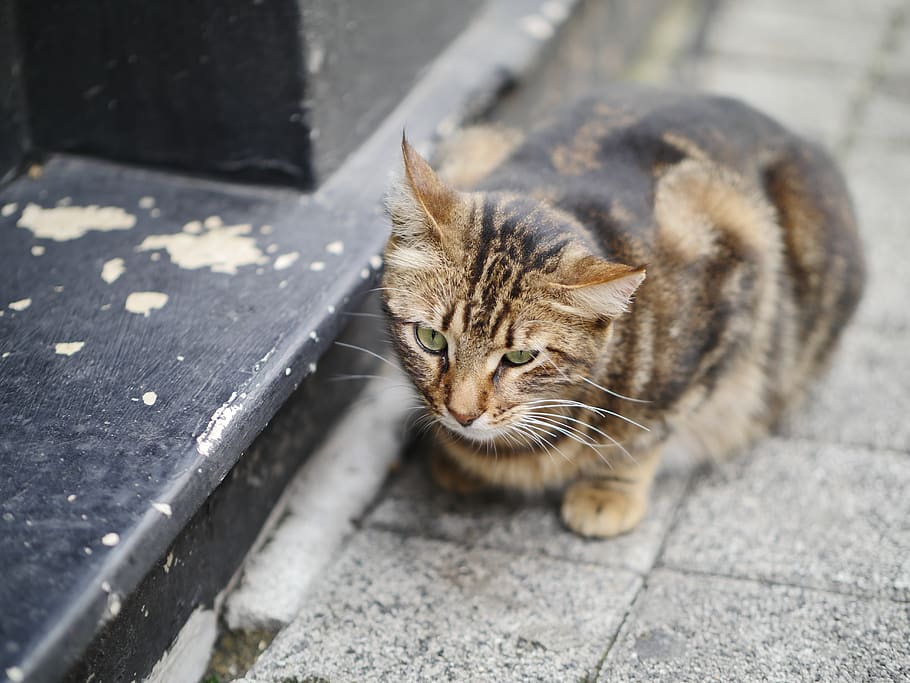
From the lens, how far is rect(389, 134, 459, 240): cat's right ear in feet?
4.94

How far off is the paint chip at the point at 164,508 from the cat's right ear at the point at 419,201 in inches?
22.6

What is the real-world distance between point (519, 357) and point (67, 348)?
76 cm

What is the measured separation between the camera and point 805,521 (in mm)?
1855

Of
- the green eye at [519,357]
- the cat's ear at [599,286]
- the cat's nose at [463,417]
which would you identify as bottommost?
the cat's nose at [463,417]

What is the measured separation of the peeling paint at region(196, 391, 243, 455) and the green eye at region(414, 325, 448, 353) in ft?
1.02

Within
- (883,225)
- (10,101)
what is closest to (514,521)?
(10,101)

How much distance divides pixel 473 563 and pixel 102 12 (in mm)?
1331

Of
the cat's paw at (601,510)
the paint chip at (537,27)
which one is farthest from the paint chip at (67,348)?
the paint chip at (537,27)

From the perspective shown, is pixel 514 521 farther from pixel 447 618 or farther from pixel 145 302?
pixel 145 302

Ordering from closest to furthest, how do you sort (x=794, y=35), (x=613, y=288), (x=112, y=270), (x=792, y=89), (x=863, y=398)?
1. (x=613, y=288)
2. (x=112, y=270)
3. (x=863, y=398)
4. (x=792, y=89)
5. (x=794, y=35)

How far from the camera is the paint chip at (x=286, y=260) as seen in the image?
1.86 metres

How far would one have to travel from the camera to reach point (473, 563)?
5.84ft

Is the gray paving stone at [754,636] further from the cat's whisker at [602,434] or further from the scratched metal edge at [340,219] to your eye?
the scratched metal edge at [340,219]

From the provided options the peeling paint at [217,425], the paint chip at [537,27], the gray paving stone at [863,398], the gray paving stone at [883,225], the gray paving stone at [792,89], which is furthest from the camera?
the gray paving stone at [792,89]
